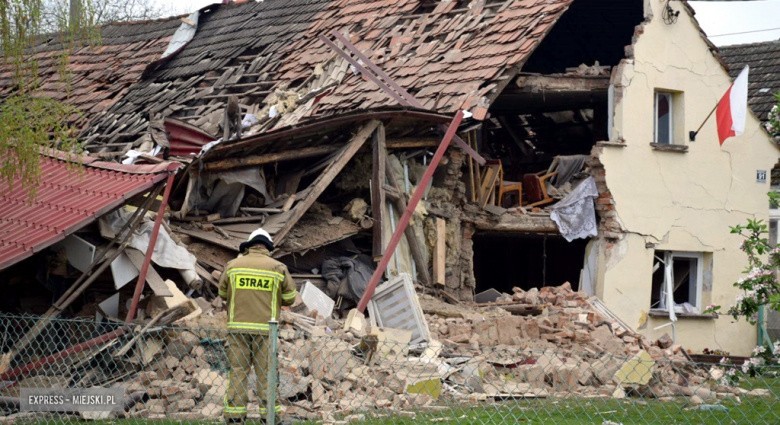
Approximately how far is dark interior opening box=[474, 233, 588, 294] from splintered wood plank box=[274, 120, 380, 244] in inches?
238

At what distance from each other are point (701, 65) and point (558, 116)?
3059 millimetres

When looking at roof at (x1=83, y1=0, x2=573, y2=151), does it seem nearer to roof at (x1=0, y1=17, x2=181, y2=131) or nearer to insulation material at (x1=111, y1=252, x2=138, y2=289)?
roof at (x1=0, y1=17, x2=181, y2=131)

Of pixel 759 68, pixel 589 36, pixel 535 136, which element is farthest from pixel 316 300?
pixel 759 68

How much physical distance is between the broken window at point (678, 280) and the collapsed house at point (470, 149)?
38 millimetres

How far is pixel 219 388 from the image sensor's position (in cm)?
1198

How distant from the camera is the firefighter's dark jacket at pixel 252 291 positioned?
10.9 m

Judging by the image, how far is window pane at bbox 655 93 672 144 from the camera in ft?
68.7

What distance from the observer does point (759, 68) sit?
27109mm

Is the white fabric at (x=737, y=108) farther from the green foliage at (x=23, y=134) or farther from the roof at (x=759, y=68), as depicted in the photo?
the green foliage at (x=23, y=134)

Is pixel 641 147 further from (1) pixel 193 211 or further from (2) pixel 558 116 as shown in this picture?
(1) pixel 193 211

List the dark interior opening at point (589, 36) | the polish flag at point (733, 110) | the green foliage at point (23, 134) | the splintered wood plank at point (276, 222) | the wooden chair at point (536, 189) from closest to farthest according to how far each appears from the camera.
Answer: the green foliage at point (23, 134), the splintered wood plank at point (276, 222), the polish flag at point (733, 110), the wooden chair at point (536, 189), the dark interior opening at point (589, 36)

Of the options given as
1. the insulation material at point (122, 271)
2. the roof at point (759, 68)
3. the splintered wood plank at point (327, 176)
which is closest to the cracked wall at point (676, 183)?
the roof at point (759, 68)

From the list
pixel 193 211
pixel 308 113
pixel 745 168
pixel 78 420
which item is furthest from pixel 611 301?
pixel 78 420

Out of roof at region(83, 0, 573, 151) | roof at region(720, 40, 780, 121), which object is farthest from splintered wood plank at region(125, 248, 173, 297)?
roof at region(720, 40, 780, 121)
